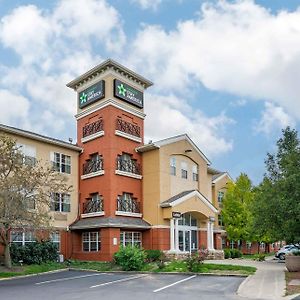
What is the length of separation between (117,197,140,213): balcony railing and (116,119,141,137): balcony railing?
5.55 metres

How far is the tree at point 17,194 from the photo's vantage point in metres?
24.4

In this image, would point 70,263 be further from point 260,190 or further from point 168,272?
point 260,190

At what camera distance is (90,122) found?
3628 cm

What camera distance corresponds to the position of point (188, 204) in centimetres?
3578

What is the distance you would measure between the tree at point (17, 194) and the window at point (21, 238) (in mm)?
3388

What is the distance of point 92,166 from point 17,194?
36.0ft

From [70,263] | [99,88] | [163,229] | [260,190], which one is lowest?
[70,263]

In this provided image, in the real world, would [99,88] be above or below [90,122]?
above

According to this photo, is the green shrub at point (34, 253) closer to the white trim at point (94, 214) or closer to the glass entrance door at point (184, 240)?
the white trim at point (94, 214)

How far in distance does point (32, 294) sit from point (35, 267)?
11.1 metres

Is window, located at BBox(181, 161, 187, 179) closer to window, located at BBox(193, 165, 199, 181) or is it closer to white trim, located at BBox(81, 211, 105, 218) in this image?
window, located at BBox(193, 165, 199, 181)

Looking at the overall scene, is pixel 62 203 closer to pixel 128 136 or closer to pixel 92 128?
pixel 92 128

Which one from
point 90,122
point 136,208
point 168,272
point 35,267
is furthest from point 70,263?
point 90,122

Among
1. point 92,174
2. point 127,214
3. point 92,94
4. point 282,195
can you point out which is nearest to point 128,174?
point 92,174
